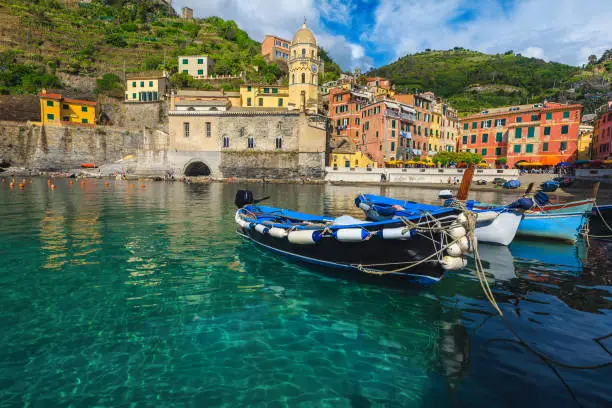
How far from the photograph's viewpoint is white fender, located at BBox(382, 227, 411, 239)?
7.23 meters

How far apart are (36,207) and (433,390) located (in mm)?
23717

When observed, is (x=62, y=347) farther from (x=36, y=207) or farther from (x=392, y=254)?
→ (x=36, y=207)

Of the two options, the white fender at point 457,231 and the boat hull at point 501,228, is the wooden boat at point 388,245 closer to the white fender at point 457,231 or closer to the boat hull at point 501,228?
the white fender at point 457,231

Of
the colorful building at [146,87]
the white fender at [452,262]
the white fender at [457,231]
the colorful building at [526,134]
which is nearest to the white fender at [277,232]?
the white fender at [452,262]

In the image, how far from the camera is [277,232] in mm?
9602

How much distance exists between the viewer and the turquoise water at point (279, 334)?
177 inches

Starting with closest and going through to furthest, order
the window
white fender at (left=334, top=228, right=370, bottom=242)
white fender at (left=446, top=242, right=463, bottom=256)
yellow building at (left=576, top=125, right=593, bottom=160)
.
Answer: white fender at (left=446, top=242, right=463, bottom=256) → white fender at (left=334, top=228, right=370, bottom=242) → the window → yellow building at (left=576, top=125, right=593, bottom=160)

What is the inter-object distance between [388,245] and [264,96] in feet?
191

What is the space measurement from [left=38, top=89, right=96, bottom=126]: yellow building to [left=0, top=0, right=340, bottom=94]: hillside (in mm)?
14507

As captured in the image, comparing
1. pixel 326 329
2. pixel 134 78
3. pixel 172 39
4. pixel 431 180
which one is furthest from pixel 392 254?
pixel 172 39

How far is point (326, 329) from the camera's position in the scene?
6.21 meters

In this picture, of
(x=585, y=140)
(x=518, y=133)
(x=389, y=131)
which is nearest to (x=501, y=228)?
(x=389, y=131)

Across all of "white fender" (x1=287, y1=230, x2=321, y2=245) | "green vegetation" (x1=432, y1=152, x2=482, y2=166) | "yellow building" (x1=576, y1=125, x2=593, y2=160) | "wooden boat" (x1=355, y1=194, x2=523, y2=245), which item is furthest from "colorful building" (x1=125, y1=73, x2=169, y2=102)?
"yellow building" (x1=576, y1=125, x2=593, y2=160)

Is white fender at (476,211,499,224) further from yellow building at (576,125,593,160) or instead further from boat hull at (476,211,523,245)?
yellow building at (576,125,593,160)
